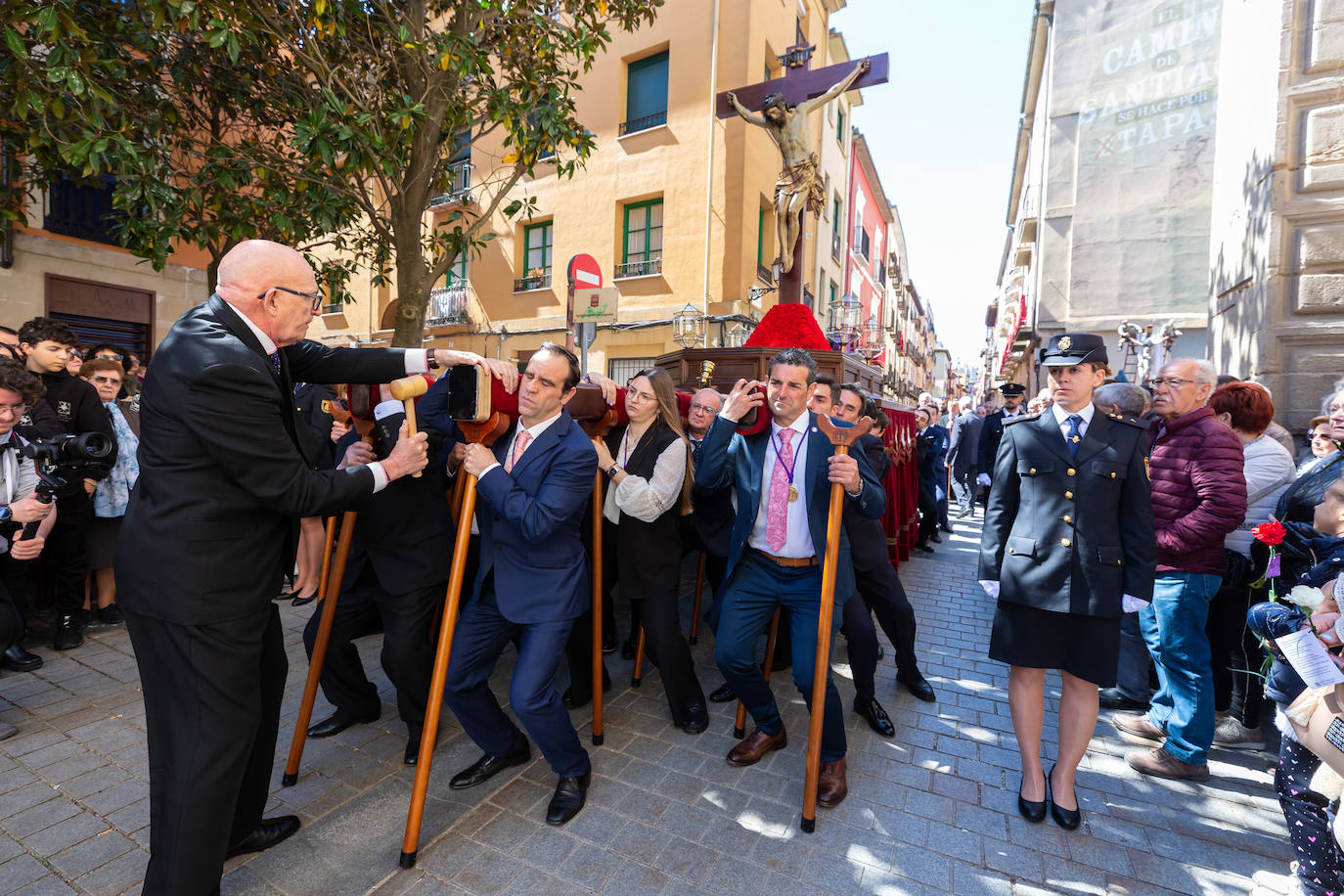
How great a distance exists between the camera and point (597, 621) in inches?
143

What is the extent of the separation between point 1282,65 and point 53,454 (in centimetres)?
925

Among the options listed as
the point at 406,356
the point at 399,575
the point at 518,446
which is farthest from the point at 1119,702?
the point at 406,356

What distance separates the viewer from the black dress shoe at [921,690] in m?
4.23

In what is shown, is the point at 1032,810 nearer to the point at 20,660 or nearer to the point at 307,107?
the point at 20,660

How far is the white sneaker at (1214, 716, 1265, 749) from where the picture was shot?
143 inches

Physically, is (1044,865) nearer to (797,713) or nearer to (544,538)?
(797,713)

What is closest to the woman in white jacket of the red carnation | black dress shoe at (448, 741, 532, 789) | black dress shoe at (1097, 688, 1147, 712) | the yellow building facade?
black dress shoe at (1097, 688, 1147, 712)

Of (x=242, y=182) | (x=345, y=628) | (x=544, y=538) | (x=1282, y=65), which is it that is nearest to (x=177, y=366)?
(x=544, y=538)

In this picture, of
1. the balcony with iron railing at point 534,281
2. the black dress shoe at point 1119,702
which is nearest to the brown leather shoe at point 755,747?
the black dress shoe at point 1119,702

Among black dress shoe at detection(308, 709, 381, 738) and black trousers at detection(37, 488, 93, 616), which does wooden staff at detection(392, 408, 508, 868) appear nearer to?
black dress shoe at detection(308, 709, 381, 738)

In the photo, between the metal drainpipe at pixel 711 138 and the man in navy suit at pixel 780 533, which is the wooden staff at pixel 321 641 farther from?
the metal drainpipe at pixel 711 138

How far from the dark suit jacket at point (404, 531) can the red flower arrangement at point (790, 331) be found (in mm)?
3751

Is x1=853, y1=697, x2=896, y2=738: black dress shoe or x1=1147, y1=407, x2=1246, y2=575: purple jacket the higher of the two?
x1=1147, y1=407, x2=1246, y2=575: purple jacket

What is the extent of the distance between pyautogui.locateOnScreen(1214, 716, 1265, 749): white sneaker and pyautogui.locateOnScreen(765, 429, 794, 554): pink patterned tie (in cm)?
286
